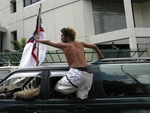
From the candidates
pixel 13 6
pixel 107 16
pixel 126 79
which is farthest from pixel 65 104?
pixel 13 6

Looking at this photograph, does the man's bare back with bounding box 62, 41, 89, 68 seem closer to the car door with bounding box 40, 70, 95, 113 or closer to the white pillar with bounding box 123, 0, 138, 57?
the car door with bounding box 40, 70, 95, 113

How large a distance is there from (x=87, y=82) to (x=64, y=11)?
18024mm

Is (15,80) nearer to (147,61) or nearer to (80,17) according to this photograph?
(147,61)

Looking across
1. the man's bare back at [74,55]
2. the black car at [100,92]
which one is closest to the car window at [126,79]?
the black car at [100,92]

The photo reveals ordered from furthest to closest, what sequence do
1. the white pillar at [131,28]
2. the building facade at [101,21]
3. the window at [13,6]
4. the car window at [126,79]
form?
the window at [13,6] < the building facade at [101,21] < the white pillar at [131,28] < the car window at [126,79]

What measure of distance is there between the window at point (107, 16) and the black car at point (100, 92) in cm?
1613

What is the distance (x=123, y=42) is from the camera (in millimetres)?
20156

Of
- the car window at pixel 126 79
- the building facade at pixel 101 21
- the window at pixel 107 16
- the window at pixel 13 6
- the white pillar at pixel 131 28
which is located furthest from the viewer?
the window at pixel 13 6

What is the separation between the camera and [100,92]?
11.9ft

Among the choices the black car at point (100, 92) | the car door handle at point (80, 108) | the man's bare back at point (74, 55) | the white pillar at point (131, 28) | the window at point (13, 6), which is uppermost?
the window at point (13, 6)

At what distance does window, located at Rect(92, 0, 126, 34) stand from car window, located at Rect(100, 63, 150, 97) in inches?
640

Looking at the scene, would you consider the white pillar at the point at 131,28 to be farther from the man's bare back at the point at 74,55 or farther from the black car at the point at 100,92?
the man's bare back at the point at 74,55

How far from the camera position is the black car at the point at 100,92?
11.5ft

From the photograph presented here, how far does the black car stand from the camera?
3.51 metres
